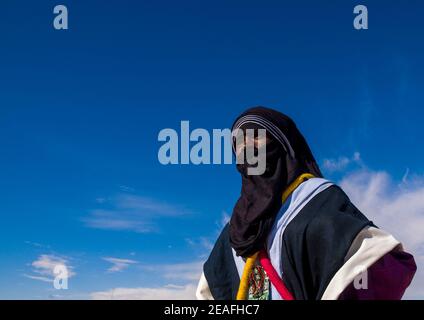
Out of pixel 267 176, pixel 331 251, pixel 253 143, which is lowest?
pixel 331 251

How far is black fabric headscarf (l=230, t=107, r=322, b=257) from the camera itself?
462 centimetres

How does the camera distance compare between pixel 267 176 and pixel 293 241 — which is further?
pixel 267 176

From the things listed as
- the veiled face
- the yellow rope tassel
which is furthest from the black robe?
the veiled face

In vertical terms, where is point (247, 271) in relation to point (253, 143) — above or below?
below

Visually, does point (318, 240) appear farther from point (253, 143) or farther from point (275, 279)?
point (253, 143)

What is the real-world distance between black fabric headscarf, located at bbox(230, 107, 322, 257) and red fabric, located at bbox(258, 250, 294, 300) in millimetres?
146

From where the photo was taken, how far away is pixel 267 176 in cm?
487

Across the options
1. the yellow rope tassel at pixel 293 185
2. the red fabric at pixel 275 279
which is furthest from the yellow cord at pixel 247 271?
the red fabric at pixel 275 279

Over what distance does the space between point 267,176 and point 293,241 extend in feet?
2.48

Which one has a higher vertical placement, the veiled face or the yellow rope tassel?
the veiled face

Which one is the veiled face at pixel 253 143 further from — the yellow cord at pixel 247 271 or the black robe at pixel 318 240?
the black robe at pixel 318 240

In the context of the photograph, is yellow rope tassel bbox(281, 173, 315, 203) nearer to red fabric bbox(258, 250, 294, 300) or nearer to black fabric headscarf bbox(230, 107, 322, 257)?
black fabric headscarf bbox(230, 107, 322, 257)

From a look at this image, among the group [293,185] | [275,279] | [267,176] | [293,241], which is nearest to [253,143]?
[267,176]
